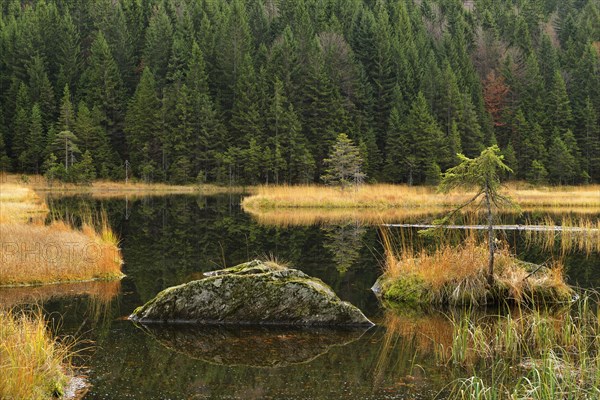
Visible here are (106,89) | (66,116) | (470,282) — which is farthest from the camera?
(106,89)

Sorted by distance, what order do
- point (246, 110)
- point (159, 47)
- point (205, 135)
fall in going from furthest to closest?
point (159, 47) → point (246, 110) → point (205, 135)

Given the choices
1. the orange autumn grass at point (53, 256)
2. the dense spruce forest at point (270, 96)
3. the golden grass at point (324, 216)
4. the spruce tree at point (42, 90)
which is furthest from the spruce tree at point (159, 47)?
the orange autumn grass at point (53, 256)

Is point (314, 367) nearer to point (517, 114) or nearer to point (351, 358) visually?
point (351, 358)

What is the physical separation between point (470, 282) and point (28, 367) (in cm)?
894

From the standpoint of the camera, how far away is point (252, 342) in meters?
10.1

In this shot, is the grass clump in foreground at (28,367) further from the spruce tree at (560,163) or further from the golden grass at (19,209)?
the spruce tree at (560,163)

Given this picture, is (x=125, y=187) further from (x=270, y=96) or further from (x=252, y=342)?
(x=252, y=342)

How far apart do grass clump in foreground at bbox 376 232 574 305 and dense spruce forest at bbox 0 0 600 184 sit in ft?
185

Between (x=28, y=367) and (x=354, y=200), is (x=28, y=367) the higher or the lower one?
the higher one

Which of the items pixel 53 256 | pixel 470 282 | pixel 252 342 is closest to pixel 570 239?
pixel 470 282

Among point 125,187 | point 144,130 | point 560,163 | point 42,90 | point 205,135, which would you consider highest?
point 42,90

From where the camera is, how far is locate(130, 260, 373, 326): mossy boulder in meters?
11.4

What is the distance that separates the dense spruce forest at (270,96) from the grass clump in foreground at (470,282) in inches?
2219

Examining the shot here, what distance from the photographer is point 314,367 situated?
342 inches
